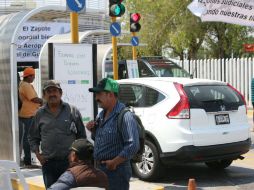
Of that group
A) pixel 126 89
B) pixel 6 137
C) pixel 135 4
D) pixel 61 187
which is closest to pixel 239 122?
pixel 126 89

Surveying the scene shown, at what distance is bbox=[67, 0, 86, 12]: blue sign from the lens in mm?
8227

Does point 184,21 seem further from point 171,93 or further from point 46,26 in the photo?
point 171,93

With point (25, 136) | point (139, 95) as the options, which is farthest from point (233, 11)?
point (25, 136)

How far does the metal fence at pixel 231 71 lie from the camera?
A: 927 inches

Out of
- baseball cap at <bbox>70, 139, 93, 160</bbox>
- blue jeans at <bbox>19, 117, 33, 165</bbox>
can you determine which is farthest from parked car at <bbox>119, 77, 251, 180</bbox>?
baseball cap at <bbox>70, 139, 93, 160</bbox>

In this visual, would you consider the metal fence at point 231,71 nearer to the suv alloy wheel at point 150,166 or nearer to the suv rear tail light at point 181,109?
the suv alloy wheel at point 150,166

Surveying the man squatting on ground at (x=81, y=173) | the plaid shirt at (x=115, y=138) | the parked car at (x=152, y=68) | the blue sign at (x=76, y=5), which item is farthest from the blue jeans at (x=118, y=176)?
the parked car at (x=152, y=68)

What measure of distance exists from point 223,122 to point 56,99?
386 cm

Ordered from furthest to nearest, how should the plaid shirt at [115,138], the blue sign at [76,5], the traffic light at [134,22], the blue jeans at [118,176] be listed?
the traffic light at [134,22], the blue sign at [76,5], the blue jeans at [118,176], the plaid shirt at [115,138]

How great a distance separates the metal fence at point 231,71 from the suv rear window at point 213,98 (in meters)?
14.3

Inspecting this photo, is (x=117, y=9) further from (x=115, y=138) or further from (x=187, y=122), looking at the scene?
(x=115, y=138)

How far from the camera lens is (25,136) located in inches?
367

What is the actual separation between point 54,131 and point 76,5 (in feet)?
11.3

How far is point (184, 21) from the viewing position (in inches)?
1198
